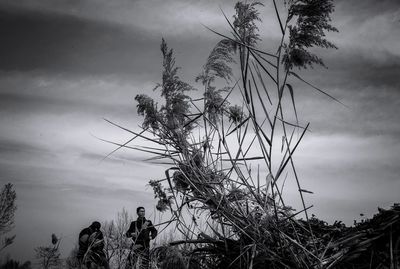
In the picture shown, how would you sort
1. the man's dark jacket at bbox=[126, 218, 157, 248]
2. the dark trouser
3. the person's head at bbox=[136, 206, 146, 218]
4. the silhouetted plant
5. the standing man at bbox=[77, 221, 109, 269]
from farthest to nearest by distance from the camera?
the person's head at bbox=[136, 206, 146, 218] → the man's dark jacket at bbox=[126, 218, 157, 248] → the standing man at bbox=[77, 221, 109, 269] → the dark trouser → the silhouetted plant

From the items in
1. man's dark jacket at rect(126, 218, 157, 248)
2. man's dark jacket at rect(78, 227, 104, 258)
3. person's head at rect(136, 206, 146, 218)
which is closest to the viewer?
man's dark jacket at rect(78, 227, 104, 258)

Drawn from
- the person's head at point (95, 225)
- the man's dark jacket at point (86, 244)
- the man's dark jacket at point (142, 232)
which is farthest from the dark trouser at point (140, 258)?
the person's head at point (95, 225)

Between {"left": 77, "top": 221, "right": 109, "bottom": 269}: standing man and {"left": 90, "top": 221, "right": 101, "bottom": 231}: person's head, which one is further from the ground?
{"left": 90, "top": 221, "right": 101, "bottom": 231}: person's head

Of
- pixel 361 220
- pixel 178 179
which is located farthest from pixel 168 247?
pixel 361 220

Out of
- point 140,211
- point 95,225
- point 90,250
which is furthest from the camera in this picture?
point 140,211

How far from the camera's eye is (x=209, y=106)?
295 centimetres

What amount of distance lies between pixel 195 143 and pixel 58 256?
7.06 m

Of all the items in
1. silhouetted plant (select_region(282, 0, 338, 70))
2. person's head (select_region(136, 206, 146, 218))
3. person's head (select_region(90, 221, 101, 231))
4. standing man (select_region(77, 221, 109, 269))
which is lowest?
standing man (select_region(77, 221, 109, 269))

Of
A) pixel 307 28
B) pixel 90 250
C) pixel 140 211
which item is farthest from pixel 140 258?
pixel 307 28

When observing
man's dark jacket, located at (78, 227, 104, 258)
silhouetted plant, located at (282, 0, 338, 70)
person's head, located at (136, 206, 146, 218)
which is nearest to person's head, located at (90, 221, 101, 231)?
man's dark jacket, located at (78, 227, 104, 258)

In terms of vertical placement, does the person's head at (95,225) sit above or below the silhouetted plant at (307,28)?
below

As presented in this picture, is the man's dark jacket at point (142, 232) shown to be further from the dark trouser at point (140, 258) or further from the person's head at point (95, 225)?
A: the dark trouser at point (140, 258)

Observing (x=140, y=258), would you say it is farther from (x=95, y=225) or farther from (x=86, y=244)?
(x=95, y=225)

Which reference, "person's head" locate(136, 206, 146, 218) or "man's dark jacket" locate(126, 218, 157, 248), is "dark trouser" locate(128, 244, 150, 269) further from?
"person's head" locate(136, 206, 146, 218)
